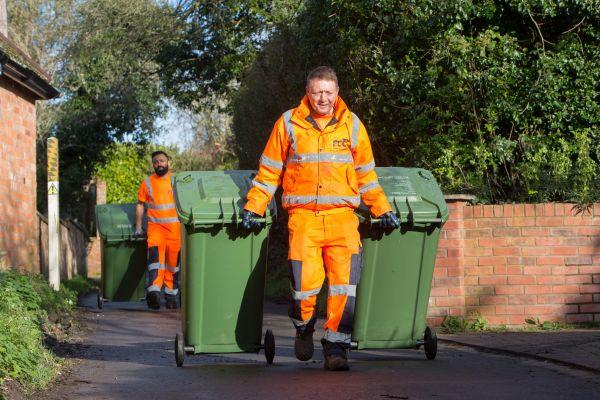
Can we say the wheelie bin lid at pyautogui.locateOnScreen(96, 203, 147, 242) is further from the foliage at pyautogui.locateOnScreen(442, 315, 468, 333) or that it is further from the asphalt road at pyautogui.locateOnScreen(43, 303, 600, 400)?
the foliage at pyautogui.locateOnScreen(442, 315, 468, 333)

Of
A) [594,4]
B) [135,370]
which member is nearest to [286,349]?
[135,370]

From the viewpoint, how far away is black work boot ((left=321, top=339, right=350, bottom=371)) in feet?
21.9

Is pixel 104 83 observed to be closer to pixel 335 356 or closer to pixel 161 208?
pixel 161 208

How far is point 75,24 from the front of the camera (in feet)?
91.1

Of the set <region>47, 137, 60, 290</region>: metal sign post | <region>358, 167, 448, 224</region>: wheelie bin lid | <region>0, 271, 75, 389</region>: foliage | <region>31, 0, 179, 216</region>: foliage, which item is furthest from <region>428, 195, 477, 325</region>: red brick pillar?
<region>31, 0, 179, 216</region>: foliage

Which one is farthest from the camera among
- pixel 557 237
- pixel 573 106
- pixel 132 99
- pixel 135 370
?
pixel 132 99

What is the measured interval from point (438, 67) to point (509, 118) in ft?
2.86

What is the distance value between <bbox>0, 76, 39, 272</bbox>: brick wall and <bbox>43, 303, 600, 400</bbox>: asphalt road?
5094mm

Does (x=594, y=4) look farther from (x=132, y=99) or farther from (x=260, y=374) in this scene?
(x=132, y=99)

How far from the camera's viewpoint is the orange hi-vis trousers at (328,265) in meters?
6.74

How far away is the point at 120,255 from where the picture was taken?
43.5 ft

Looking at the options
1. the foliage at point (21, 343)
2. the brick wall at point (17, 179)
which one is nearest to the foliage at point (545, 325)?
the foliage at point (21, 343)

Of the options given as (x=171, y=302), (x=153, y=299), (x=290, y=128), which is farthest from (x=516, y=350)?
(x=171, y=302)

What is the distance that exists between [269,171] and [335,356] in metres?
1.22
